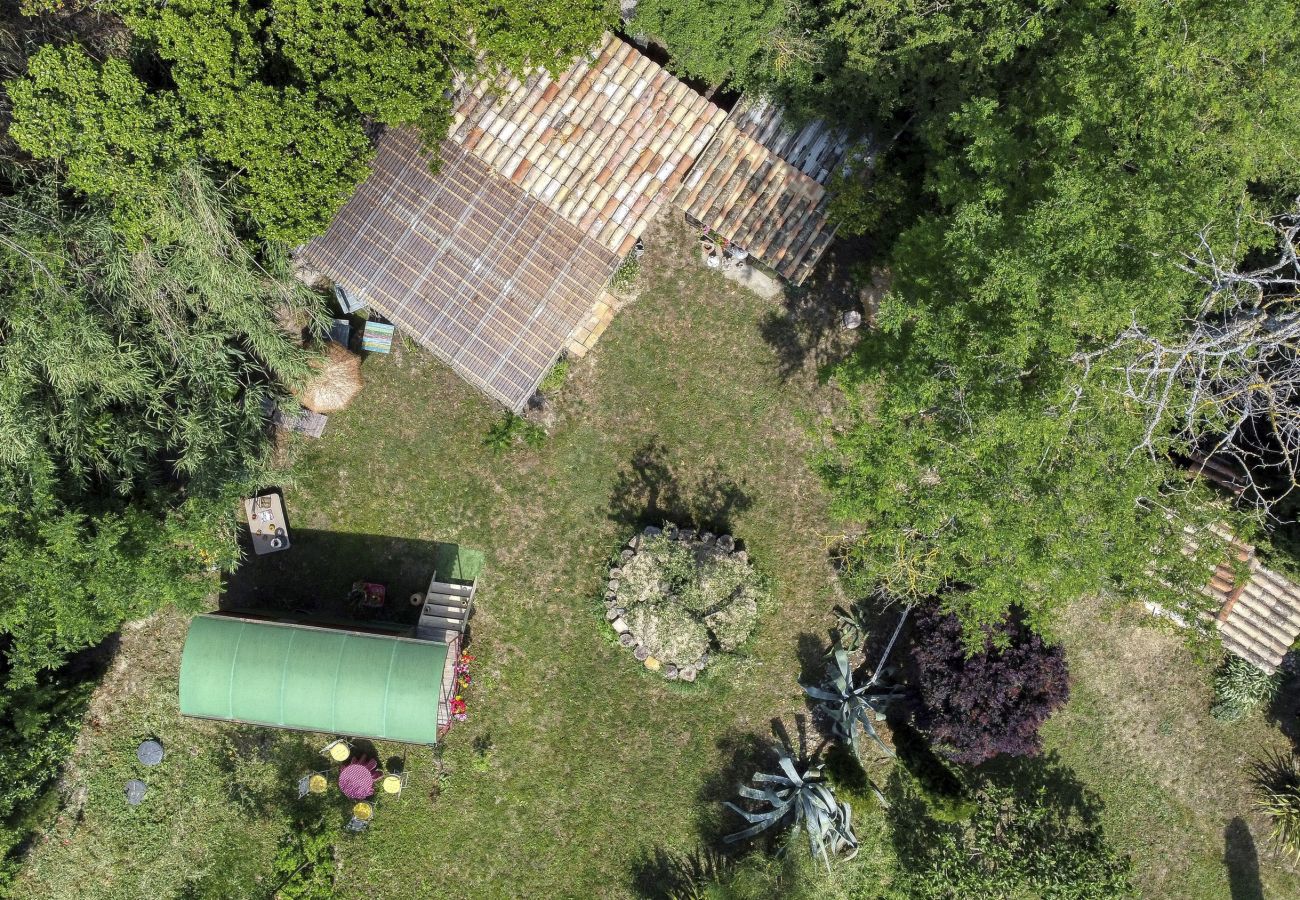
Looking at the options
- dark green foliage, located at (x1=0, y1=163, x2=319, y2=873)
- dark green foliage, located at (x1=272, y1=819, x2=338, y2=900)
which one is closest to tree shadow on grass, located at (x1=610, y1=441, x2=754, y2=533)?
dark green foliage, located at (x1=0, y1=163, x2=319, y2=873)

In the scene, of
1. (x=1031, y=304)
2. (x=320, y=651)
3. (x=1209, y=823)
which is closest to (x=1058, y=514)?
(x=1031, y=304)

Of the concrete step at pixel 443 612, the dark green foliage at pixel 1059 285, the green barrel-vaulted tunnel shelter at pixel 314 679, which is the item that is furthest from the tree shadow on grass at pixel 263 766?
the dark green foliage at pixel 1059 285

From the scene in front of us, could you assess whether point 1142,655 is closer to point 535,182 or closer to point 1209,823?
point 1209,823

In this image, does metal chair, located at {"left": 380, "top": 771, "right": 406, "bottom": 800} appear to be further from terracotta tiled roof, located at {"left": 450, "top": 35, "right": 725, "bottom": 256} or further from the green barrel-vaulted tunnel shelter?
terracotta tiled roof, located at {"left": 450, "top": 35, "right": 725, "bottom": 256}

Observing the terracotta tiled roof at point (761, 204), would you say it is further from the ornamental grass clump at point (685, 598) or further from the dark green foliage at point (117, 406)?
the dark green foliage at point (117, 406)

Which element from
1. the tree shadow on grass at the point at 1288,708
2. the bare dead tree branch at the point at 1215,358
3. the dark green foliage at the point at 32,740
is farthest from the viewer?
the tree shadow on grass at the point at 1288,708
